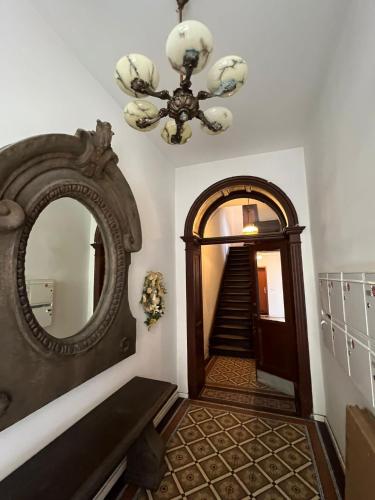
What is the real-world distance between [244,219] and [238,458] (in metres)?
3.70

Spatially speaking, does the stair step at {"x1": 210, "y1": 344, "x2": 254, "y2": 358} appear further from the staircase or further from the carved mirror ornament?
the carved mirror ornament

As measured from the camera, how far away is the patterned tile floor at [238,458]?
1639 millimetres

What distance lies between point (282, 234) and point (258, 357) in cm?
194

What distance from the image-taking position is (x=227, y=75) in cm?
84

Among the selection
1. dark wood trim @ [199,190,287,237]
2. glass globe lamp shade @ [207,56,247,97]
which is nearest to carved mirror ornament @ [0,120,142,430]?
glass globe lamp shade @ [207,56,247,97]

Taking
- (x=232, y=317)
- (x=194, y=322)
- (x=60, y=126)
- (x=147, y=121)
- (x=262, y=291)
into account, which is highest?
(x=60, y=126)

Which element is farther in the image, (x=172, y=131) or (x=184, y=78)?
(x=172, y=131)

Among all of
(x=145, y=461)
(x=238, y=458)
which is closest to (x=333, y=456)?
(x=238, y=458)

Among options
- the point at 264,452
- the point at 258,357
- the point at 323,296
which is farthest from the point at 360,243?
the point at 258,357

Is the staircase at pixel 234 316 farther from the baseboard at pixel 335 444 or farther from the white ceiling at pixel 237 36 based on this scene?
the white ceiling at pixel 237 36

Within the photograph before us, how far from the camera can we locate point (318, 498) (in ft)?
5.17

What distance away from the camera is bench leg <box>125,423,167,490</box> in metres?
1.67

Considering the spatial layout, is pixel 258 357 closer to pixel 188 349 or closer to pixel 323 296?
pixel 188 349

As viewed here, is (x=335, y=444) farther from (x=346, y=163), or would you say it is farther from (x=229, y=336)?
(x=229, y=336)
